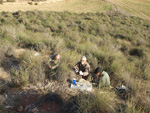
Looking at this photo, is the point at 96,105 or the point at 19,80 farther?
the point at 19,80

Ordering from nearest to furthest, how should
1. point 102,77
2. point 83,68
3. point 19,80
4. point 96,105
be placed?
point 96,105, point 19,80, point 102,77, point 83,68

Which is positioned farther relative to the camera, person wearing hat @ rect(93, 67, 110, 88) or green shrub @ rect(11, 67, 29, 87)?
person wearing hat @ rect(93, 67, 110, 88)

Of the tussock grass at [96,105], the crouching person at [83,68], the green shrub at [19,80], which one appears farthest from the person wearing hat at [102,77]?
the green shrub at [19,80]

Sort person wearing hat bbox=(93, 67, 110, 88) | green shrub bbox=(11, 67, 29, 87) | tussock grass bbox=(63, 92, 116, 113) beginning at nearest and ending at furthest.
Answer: tussock grass bbox=(63, 92, 116, 113) < green shrub bbox=(11, 67, 29, 87) < person wearing hat bbox=(93, 67, 110, 88)

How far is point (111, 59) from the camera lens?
6375 mm

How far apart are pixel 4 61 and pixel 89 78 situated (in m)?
3.59

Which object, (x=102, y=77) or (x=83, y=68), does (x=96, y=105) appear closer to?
(x=102, y=77)

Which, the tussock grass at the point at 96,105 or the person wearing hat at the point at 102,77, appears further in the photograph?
the person wearing hat at the point at 102,77

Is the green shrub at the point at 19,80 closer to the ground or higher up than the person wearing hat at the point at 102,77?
higher up

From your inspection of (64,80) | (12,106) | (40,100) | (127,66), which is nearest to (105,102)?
(40,100)

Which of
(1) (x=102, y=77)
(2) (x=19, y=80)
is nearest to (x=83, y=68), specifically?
(1) (x=102, y=77)

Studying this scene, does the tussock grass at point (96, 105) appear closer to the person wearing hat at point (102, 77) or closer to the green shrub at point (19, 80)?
the person wearing hat at point (102, 77)

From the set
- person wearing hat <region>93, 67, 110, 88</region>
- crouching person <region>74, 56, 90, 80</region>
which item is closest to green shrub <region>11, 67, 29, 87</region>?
crouching person <region>74, 56, 90, 80</region>

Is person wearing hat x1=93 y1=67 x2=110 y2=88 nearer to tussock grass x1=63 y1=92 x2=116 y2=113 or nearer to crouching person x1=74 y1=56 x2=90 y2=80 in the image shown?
crouching person x1=74 y1=56 x2=90 y2=80
